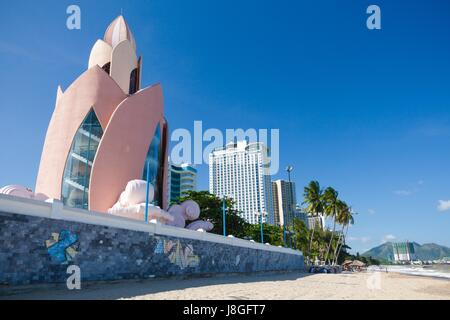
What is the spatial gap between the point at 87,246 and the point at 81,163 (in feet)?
40.0

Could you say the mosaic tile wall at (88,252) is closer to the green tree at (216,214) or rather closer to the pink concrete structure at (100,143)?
the pink concrete structure at (100,143)

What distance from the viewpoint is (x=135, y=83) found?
100 ft

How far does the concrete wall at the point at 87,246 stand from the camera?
9992 mm

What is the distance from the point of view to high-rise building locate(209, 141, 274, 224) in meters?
100

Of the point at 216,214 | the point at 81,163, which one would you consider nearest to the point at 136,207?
the point at 81,163

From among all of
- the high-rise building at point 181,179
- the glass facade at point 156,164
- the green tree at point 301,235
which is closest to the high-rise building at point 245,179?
the high-rise building at point 181,179

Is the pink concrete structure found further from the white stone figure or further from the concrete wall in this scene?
the concrete wall

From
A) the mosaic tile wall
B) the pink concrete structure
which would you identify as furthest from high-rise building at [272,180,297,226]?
the mosaic tile wall

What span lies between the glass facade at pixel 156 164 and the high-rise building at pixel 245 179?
72.8 m

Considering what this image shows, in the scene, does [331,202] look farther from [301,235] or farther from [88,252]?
[88,252]

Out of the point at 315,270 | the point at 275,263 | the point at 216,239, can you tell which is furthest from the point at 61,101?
the point at 315,270

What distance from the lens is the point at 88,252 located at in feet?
39.7

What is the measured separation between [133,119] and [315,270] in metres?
24.7
